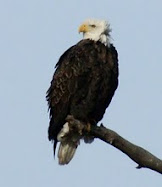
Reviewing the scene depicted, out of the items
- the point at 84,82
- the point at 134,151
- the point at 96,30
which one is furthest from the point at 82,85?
the point at 134,151

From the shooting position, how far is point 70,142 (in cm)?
791

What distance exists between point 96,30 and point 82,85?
→ 0.80 m

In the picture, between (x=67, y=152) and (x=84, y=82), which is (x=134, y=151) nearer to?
(x=84, y=82)

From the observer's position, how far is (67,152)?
7891mm

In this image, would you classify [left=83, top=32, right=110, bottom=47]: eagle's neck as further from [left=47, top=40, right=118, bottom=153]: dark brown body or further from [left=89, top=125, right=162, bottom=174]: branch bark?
[left=89, top=125, right=162, bottom=174]: branch bark

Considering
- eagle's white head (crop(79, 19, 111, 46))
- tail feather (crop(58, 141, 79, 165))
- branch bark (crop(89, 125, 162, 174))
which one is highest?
eagle's white head (crop(79, 19, 111, 46))

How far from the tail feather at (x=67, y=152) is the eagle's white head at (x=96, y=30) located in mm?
1248

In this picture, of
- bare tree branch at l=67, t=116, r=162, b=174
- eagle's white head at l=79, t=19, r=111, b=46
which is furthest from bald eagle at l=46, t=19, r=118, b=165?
bare tree branch at l=67, t=116, r=162, b=174

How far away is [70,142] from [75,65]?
0.96 metres

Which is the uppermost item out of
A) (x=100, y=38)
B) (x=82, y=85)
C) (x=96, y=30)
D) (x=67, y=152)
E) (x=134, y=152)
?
(x=96, y=30)

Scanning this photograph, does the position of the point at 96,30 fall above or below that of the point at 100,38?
above

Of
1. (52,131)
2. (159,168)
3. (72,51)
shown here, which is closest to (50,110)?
(52,131)

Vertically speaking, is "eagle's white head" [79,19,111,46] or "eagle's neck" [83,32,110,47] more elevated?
"eagle's white head" [79,19,111,46]

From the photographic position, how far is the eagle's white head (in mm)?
7836
